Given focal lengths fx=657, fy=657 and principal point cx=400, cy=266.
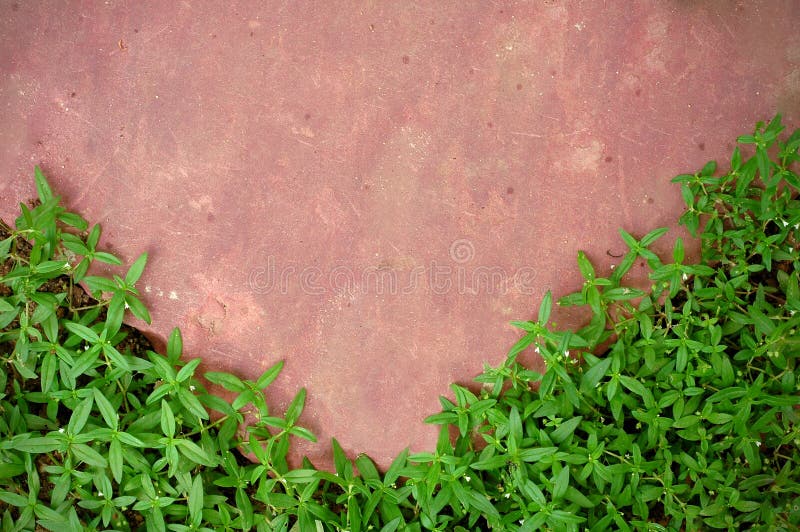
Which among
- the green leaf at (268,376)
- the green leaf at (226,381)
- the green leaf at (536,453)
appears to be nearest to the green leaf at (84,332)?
the green leaf at (226,381)

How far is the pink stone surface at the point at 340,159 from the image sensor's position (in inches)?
136

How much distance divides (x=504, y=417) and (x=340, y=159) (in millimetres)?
1569

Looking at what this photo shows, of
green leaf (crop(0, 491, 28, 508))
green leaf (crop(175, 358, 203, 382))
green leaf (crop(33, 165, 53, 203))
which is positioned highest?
green leaf (crop(33, 165, 53, 203))

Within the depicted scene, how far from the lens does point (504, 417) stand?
3.23 meters

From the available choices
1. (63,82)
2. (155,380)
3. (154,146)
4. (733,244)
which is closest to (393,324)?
(155,380)

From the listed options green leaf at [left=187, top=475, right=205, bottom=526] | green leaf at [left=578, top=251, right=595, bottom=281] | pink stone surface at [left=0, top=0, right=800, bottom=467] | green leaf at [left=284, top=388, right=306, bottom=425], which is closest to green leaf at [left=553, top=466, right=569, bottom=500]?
pink stone surface at [left=0, top=0, right=800, bottom=467]

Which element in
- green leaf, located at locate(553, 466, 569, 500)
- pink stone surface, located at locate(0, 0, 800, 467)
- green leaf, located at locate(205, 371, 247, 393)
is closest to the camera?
green leaf, located at locate(553, 466, 569, 500)

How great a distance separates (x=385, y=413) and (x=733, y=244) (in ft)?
6.68

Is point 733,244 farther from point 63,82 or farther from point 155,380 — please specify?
point 63,82

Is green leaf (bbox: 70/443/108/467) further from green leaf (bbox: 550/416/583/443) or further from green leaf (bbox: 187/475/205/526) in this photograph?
green leaf (bbox: 550/416/583/443)

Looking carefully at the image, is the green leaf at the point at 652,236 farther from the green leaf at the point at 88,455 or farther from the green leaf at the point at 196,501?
the green leaf at the point at 88,455

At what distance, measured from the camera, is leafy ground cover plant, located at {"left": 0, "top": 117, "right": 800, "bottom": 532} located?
3207mm

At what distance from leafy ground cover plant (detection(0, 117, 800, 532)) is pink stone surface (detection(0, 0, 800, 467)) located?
0.19m

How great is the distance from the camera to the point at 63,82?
3.47m
